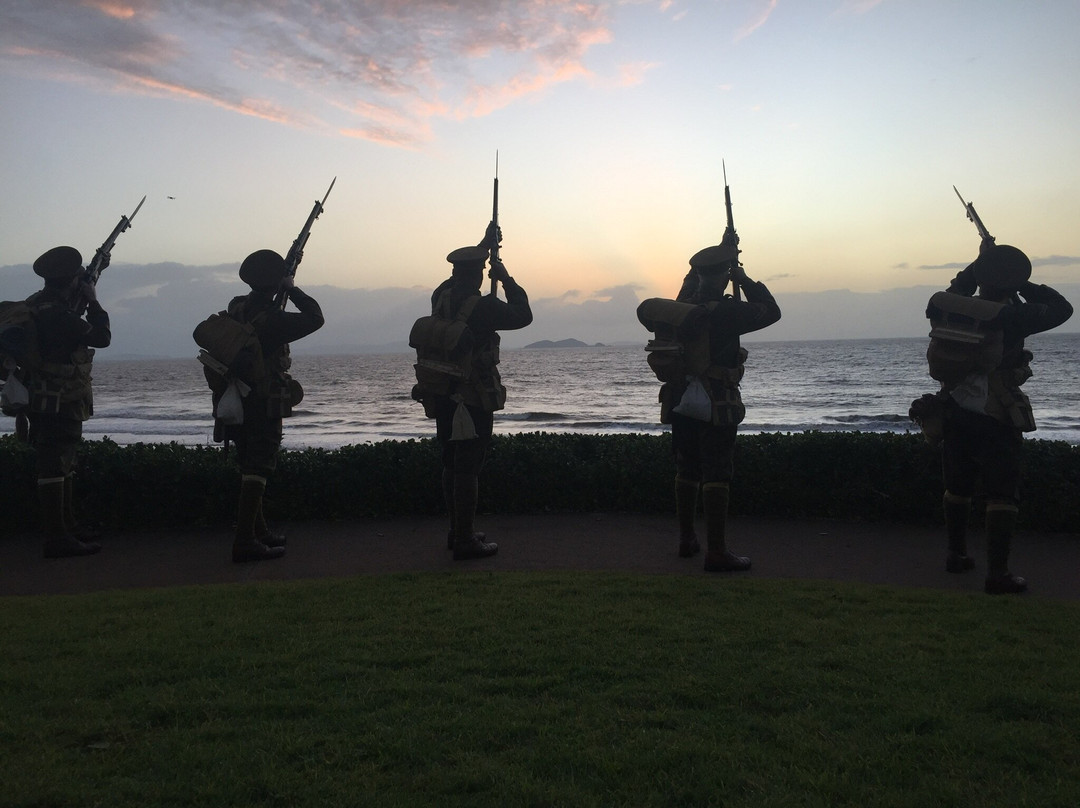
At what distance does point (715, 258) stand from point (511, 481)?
3.32 m

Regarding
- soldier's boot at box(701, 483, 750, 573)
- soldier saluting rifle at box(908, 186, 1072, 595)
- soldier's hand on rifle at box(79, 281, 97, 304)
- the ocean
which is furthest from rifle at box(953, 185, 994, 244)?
the ocean

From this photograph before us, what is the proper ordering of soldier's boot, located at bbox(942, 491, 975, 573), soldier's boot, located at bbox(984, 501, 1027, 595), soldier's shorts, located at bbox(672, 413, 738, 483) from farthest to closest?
soldier's shorts, located at bbox(672, 413, 738, 483)
soldier's boot, located at bbox(942, 491, 975, 573)
soldier's boot, located at bbox(984, 501, 1027, 595)

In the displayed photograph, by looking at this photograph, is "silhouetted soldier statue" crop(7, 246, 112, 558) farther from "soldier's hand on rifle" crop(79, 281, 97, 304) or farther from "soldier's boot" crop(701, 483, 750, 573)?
"soldier's boot" crop(701, 483, 750, 573)

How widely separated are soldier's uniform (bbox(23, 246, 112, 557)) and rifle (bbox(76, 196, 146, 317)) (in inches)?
7.7

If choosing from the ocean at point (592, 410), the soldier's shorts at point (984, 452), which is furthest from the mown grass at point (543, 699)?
the ocean at point (592, 410)

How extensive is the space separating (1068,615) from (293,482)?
6.64 m

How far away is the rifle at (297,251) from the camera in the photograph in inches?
276

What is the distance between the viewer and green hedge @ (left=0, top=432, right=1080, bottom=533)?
26.9 feet

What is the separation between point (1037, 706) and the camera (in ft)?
12.1

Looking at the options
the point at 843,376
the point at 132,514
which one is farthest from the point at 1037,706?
the point at 843,376

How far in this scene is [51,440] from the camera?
7.28 m

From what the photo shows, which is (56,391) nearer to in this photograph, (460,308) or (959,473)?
(460,308)

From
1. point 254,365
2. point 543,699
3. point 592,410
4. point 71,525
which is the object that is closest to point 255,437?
point 254,365

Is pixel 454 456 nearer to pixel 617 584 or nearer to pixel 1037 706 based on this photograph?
pixel 617 584
